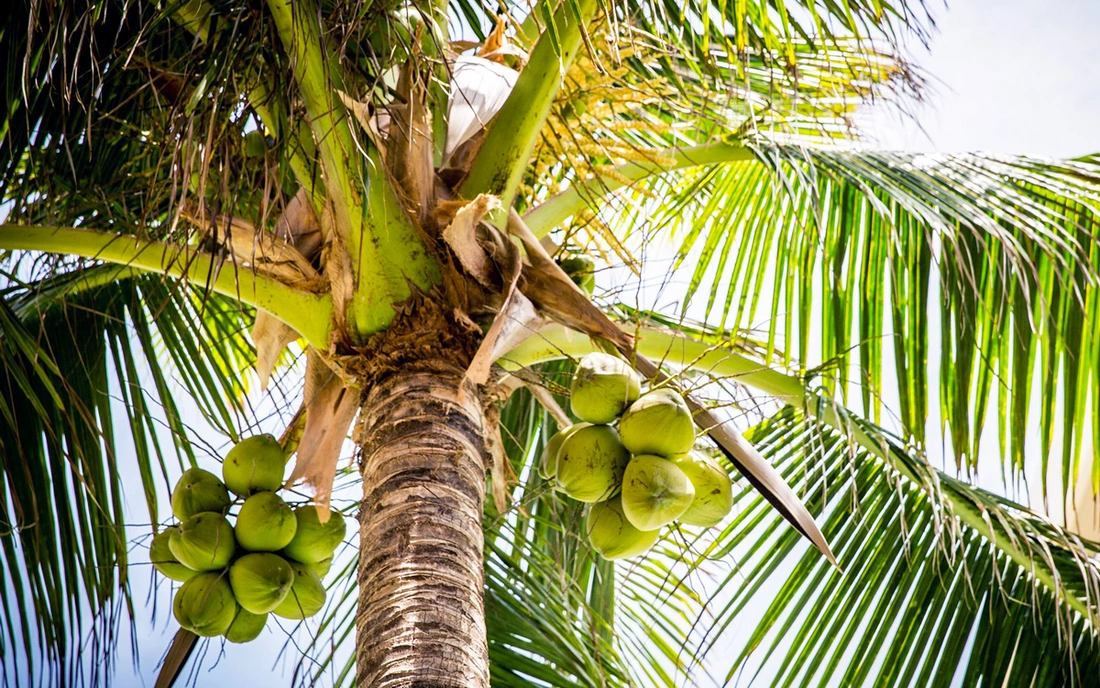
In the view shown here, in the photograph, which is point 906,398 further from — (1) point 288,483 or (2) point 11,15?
(2) point 11,15

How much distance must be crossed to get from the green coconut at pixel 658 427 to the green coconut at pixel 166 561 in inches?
35.4

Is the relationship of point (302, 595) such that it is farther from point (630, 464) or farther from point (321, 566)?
point (630, 464)

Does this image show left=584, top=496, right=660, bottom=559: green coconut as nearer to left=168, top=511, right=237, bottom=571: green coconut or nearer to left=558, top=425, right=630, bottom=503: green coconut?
left=558, top=425, right=630, bottom=503: green coconut

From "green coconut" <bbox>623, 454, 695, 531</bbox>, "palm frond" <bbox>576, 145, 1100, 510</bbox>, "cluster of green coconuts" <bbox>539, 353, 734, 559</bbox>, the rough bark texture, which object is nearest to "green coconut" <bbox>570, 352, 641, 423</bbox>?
"cluster of green coconuts" <bbox>539, 353, 734, 559</bbox>

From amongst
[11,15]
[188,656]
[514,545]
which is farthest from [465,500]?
[11,15]

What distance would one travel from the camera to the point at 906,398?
3162mm

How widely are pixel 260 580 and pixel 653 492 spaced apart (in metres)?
0.76

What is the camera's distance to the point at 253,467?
86.4 inches

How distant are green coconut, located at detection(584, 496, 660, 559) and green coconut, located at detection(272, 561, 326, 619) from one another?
567 millimetres

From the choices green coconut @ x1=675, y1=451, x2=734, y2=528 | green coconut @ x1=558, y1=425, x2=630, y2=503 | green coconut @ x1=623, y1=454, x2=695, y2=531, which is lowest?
green coconut @ x1=623, y1=454, x2=695, y2=531

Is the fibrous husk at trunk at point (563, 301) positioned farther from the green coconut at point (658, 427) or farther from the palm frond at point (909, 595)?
the palm frond at point (909, 595)

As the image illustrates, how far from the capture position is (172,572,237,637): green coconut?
214 centimetres

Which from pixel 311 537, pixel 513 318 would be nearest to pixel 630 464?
pixel 513 318

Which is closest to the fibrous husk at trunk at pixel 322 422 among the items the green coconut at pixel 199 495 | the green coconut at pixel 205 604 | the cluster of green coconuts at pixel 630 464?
the green coconut at pixel 199 495
